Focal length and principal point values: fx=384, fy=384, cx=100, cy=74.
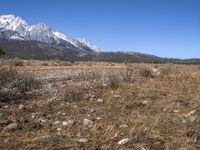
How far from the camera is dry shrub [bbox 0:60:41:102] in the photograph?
10344 millimetres

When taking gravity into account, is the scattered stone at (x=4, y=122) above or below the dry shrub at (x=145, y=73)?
below

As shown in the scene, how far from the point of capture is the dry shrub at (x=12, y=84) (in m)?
10.3

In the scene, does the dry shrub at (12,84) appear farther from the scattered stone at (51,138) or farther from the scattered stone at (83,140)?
the scattered stone at (83,140)

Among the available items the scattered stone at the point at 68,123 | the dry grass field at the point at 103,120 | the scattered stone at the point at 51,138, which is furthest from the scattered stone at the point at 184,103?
the scattered stone at the point at 51,138

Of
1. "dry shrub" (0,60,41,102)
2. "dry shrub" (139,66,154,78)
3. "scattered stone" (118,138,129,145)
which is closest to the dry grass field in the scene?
"scattered stone" (118,138,129,145)

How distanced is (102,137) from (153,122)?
1440 millimetres

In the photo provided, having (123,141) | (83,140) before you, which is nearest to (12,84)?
(83,140)

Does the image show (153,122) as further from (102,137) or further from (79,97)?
(79,97)

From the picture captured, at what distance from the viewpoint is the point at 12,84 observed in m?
11.4

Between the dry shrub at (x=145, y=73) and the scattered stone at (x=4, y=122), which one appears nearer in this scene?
the scattered stone at (x=4, y=122)

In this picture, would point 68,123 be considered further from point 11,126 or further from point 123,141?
point 123,141

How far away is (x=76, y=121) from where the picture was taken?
7.55 m

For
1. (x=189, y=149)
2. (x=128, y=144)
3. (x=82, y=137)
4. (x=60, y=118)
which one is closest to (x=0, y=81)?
(x=60, y=118)

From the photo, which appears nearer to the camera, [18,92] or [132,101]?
[132,101]
